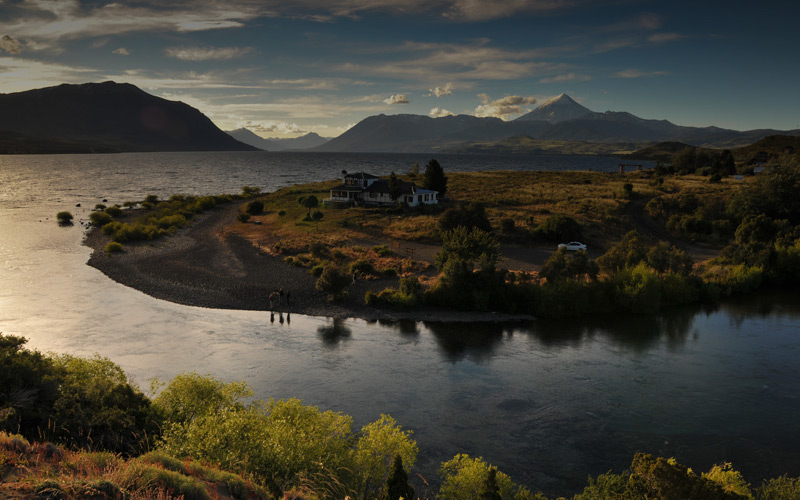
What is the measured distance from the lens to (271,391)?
31.5 meters

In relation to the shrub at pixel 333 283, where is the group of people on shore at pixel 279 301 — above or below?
below

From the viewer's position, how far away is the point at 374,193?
100375 millimetres

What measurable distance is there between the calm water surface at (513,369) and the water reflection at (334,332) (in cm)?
26

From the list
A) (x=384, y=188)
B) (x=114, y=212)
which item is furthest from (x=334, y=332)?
(x=114, y=212)

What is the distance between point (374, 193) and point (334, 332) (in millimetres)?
Result: 60878

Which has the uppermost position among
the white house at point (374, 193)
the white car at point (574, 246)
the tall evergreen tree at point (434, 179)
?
the tall evergreen tree at point (434, 179)

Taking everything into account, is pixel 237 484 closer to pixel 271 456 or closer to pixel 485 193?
pixel 271 456

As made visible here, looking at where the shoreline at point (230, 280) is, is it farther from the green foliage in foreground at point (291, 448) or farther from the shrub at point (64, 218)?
the green foliage in foreground at point (291, 448)

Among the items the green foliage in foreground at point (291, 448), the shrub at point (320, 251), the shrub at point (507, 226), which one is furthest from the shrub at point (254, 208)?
the green foliage in foreground at point (291, 448)

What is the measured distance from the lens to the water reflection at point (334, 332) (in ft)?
133

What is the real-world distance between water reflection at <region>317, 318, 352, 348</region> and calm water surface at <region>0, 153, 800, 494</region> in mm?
258

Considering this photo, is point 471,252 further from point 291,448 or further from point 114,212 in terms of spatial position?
point 114,212

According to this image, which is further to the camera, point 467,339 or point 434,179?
point 434,179

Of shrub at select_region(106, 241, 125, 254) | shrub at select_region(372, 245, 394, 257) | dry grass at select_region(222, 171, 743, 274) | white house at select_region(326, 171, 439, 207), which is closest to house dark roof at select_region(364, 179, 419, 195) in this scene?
white house at select_region(326, 171, 439, 207)
